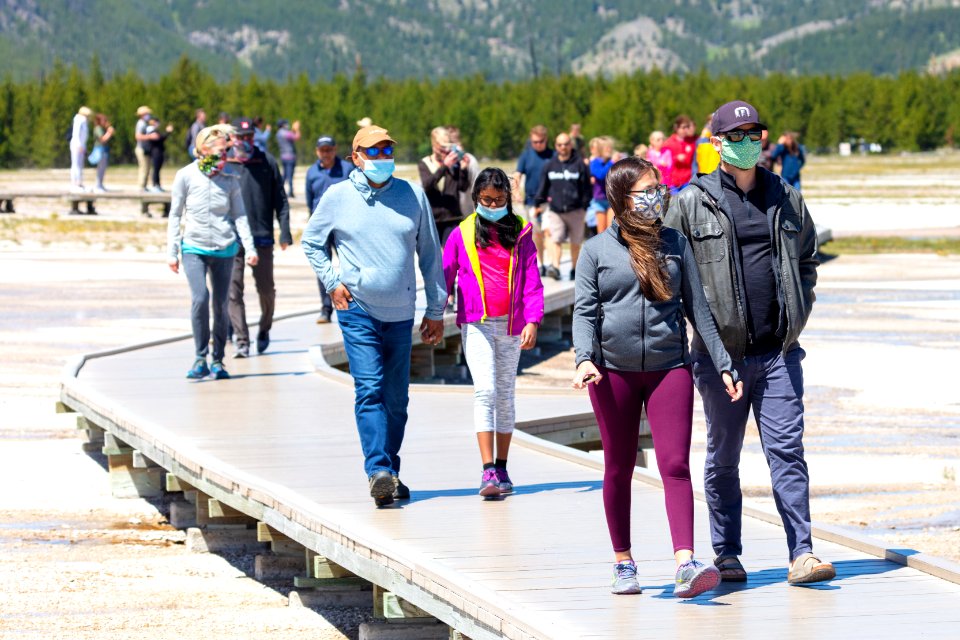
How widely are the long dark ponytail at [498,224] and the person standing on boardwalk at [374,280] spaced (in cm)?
38

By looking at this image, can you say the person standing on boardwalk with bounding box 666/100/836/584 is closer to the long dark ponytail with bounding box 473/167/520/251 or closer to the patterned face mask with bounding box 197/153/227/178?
the long dark ponytail with bounding box 473/167/520/251

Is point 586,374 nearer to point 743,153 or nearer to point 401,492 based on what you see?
point 743,153

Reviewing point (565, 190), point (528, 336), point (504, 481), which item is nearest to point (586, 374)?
point (528, 336)

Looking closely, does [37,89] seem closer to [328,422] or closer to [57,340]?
[57,340]

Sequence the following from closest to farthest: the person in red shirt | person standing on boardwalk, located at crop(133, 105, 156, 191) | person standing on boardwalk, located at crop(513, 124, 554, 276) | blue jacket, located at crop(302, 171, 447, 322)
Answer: blue jacket, located at crop(302, 171, 447, 322) → the person in red shirt → person standing on boardwalk, located at crop(513, 124, 554, 276) → person standing on boardwalk, located at crop(133, 105, 156, 191)

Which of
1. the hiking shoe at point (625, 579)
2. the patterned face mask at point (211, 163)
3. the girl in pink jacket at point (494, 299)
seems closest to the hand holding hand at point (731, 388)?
the hiking shoe at point (625, 579)

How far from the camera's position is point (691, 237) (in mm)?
6656

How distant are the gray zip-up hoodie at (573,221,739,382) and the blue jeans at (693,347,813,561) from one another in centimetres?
20

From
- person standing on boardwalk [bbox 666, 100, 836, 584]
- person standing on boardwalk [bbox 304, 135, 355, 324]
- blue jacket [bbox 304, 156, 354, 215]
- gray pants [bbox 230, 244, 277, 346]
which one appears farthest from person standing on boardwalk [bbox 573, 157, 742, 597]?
blue jacket [bbox 304, 156, 354, 215]

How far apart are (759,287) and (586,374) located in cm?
80

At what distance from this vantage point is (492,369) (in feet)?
28.8

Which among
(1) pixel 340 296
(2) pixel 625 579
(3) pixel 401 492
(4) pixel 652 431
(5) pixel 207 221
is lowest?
(3) pixel 401 492

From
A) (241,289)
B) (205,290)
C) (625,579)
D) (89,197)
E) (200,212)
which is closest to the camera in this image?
(625,579)

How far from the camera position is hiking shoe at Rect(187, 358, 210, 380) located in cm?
1331
